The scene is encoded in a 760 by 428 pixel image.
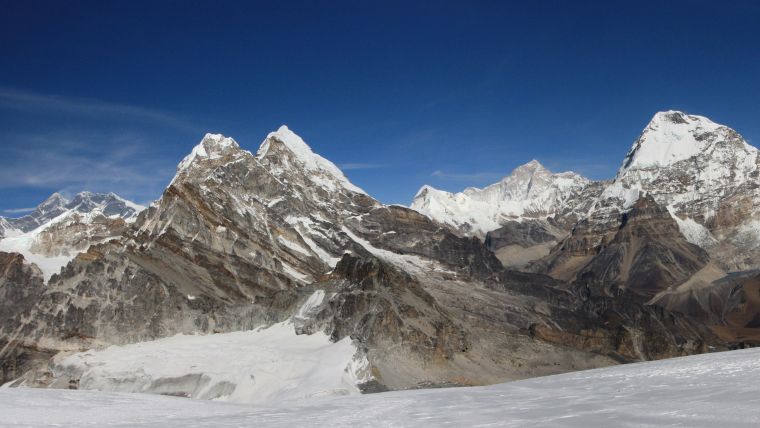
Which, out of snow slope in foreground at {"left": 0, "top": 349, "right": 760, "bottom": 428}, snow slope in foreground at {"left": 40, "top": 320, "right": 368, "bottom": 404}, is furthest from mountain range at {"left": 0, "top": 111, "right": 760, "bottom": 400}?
snow slope in foreground at {"left": 0, "top": 349, "right": 760, "bottom": 428}

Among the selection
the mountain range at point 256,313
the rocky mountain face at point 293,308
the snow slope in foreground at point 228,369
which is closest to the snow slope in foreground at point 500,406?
the snow slope in foreground at point 228,369

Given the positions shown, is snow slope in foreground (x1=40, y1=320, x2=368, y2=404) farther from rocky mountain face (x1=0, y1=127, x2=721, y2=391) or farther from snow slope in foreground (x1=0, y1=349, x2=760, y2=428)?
snow slope in foreground (x1=0, y1=349, x2=760, y2=428)

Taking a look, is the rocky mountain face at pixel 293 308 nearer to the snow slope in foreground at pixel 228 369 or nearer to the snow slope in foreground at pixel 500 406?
the snow slope in foreground at pixel 228 369

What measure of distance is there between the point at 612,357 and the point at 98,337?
87241mm

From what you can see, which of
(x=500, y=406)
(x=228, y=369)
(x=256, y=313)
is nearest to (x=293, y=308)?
(x=256, y=313)

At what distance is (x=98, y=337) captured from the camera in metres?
108

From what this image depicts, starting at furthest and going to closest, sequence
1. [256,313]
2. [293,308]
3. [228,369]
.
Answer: [256,313]
[293,308]
[228,369]

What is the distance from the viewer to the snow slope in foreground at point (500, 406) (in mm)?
22984

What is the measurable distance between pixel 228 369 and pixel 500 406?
59108 mm

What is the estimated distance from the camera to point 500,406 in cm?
2792

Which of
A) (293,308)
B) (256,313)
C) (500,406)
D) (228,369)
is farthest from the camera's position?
(256,313)

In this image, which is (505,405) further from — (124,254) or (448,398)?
(124,254)

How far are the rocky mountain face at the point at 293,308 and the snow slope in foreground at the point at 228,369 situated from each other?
3.04 m

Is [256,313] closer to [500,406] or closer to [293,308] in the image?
[293,308]
